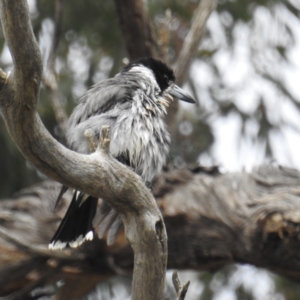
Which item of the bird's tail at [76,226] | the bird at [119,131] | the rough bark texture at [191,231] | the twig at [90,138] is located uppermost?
the twig at [90,138]

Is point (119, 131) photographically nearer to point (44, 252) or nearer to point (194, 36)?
point (44, 252)

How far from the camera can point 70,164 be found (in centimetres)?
218

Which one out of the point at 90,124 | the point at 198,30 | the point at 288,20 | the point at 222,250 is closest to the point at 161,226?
the point at 90,124

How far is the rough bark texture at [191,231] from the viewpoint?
12.1ft

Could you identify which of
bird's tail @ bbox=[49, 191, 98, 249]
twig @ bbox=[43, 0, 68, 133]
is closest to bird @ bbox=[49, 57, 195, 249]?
bird's tail @ bbox=[49, 191, 98, 249]

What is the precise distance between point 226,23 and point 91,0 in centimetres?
114

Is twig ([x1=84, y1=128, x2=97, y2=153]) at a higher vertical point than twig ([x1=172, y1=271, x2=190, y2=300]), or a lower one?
higher

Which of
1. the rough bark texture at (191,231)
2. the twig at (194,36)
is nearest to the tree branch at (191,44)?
the twig at (194,36)

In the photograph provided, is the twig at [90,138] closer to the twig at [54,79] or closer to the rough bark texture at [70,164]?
the rough bark texture at [70,164]

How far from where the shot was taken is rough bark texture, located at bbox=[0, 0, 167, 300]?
1.92 metres

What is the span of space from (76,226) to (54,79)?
1.48 meters

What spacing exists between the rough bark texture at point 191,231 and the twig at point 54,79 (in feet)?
1.56

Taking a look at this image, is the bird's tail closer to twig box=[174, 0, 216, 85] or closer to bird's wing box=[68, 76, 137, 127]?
bird's wing box=[68, 76, 137, 127]

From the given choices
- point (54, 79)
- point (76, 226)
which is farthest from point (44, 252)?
point (54, 79)
